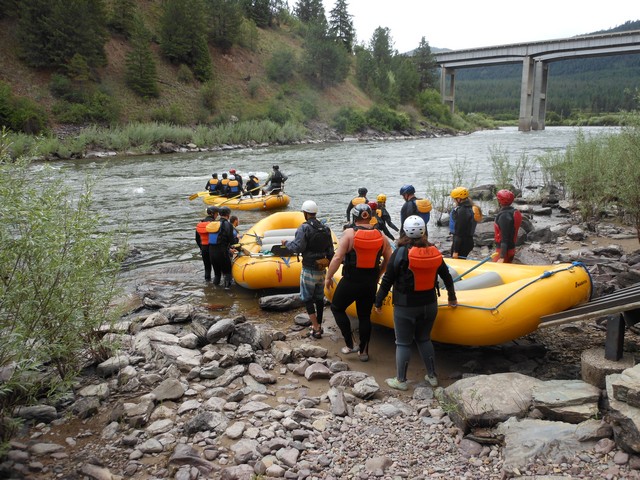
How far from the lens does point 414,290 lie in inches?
153

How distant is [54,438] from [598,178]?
32.0 ft

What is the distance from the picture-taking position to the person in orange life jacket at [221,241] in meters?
7.08

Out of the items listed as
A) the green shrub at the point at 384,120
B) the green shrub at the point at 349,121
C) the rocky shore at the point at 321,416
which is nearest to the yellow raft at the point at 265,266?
the rocky shore at the point at 321,416

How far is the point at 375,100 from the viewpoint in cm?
5919

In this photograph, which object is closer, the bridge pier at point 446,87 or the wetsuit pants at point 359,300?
the wetsuit pants at point 359,300

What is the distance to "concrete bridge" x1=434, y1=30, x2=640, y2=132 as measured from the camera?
4372 centimetres

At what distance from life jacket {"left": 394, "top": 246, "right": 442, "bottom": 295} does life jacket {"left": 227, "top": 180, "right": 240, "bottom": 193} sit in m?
10.4

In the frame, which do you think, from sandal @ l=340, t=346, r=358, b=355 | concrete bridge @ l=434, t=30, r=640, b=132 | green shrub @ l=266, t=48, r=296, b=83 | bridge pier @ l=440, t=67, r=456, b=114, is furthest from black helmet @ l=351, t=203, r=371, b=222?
bridge pier @ l=440, t=67, r=456, b=114

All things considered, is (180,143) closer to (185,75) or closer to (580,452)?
(185,75)

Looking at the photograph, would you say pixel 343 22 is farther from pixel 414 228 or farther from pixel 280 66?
pixel 414 228

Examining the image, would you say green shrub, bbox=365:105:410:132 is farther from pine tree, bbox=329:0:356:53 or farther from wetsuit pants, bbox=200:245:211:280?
wetsuit pants, bbox=200:245:211:280

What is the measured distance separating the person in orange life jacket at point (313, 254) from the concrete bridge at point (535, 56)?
1946 inches

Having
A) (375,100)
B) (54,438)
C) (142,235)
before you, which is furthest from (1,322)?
(375,100)

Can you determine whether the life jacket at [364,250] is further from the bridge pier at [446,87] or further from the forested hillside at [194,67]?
the bridge pier at [446,87]
